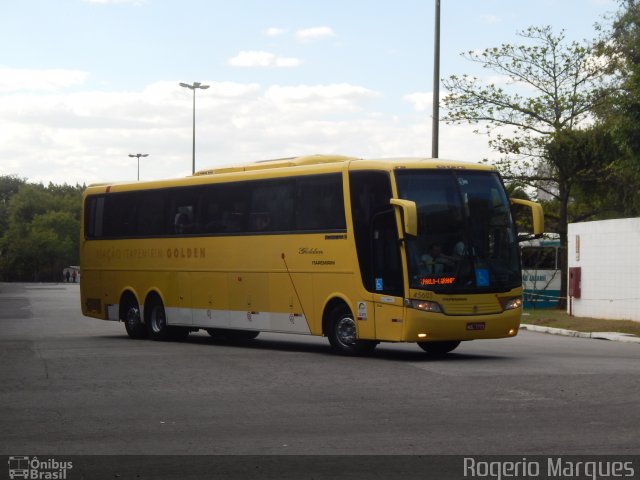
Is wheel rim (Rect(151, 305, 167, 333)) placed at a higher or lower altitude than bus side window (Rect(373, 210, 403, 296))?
lower

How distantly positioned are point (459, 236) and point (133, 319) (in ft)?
33.8

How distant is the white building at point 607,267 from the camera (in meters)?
33.7

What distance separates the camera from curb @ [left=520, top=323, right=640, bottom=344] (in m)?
27.5

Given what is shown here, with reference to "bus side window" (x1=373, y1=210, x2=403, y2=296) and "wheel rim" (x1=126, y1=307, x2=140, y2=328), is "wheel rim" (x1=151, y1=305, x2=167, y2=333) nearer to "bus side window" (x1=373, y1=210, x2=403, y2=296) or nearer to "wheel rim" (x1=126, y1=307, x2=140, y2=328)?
"wheel rim" (x1=126, y1=307, x2=140, y2=328)

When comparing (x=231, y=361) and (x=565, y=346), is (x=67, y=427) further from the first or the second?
(x=565, y=346)

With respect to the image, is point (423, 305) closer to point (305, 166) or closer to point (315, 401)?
point (305, 166)

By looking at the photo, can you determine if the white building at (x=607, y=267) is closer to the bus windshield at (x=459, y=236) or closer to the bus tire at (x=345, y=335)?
the bus windshield at (x=459, y=236)

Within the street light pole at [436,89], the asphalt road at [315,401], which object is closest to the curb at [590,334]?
the asphalt road at [315,401]

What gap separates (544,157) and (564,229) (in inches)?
128

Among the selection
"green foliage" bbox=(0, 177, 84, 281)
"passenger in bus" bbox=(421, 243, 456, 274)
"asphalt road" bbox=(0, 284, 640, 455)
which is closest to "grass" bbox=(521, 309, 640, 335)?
"asphalt road" bbox=(0, 284, 640, 455)
